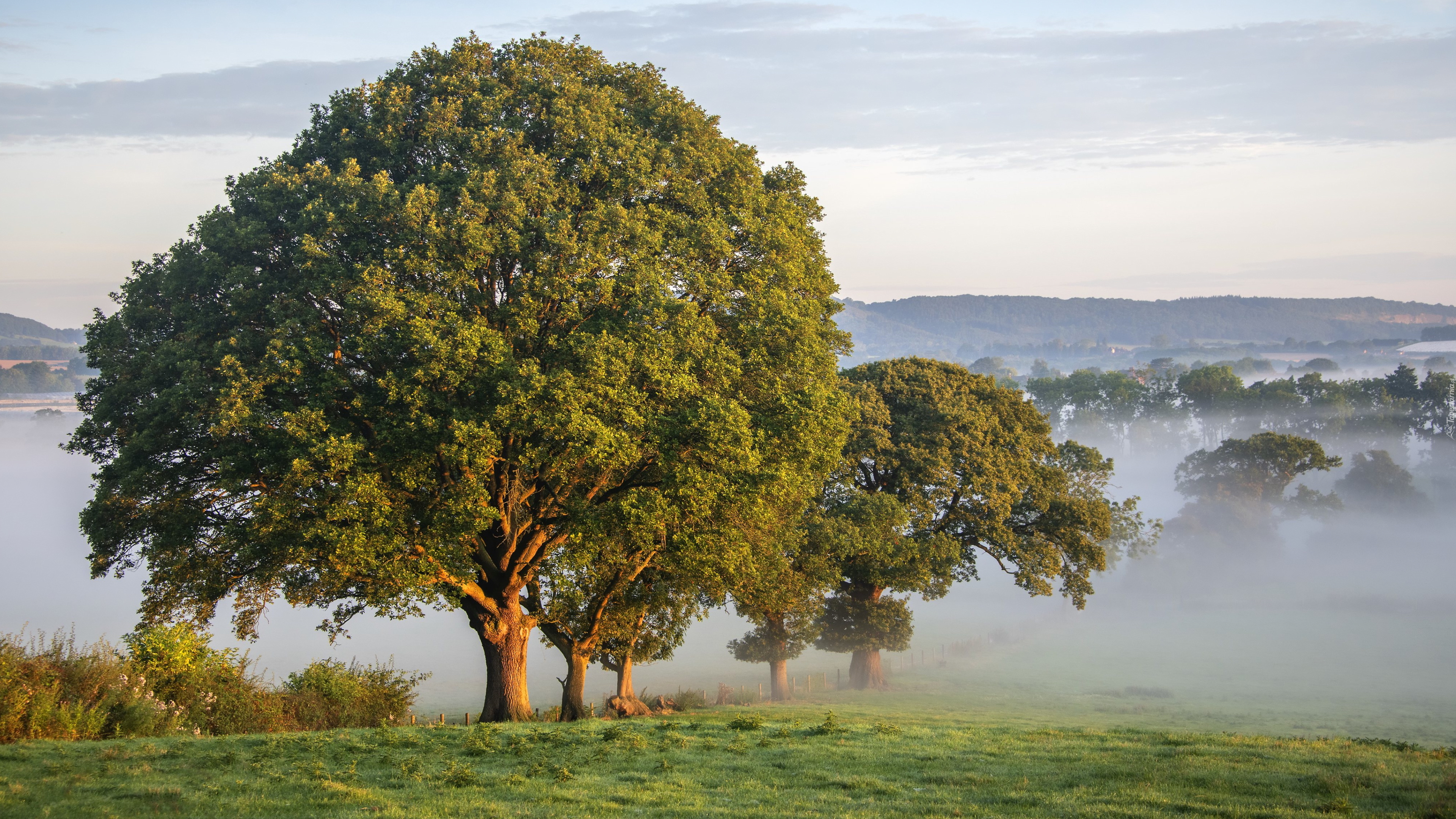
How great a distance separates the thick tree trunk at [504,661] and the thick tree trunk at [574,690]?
53.3 inches

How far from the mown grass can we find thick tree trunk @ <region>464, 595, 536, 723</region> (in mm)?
6216

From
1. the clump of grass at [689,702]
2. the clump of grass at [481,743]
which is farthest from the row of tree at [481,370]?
the clump of grass at [481,743]

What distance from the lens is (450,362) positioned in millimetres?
20031

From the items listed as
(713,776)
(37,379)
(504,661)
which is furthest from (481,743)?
(37,379)

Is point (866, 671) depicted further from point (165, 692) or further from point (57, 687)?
point (57, 687)

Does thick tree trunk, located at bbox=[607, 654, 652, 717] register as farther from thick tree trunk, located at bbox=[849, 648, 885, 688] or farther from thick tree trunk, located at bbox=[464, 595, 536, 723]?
thick tree trunk, located at bbox=[849, 648, 885, 688]

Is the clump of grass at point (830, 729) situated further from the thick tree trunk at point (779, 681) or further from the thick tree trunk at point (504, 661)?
the thick tree trunk at point (779, 681)

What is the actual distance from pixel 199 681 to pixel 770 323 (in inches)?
619

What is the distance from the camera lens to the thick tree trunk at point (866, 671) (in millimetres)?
44562

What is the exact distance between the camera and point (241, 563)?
2217 cm

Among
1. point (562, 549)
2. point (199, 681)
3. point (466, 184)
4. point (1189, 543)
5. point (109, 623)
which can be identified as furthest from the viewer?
point (1189, 543)

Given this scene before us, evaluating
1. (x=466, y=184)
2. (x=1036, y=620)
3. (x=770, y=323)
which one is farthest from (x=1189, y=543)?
(x=466, y=184)

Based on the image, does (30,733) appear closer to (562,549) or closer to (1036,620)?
(562,549)

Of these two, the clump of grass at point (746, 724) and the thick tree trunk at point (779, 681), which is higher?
the clump of grass at point (746, 724)
